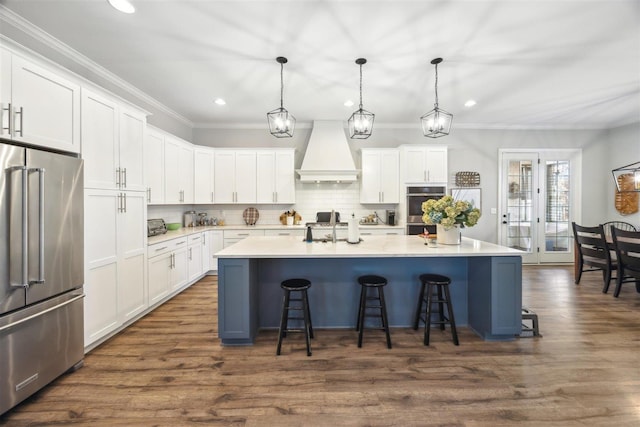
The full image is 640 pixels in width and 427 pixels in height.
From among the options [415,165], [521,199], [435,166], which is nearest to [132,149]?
[415,165]

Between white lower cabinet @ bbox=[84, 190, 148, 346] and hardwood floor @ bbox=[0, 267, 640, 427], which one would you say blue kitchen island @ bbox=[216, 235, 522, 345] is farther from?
white lower cabinet @ bbox=[84, 190, 148, 346]

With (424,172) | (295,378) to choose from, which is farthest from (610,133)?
(295,378)

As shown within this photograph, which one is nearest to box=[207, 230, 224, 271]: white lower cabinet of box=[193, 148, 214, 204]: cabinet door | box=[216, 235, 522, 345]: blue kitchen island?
box=[193, 148, 214, 204]: cabinet door

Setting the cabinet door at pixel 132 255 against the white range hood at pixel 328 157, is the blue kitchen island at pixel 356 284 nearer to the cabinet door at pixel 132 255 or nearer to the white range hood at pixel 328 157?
the cabinet door at pixel 132 255

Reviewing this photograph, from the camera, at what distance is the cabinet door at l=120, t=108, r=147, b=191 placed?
282 cm

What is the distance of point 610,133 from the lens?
571cm

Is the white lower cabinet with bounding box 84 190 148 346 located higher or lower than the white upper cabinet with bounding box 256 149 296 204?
lower

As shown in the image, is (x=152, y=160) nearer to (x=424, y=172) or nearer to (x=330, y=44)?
(x=330, y=44)

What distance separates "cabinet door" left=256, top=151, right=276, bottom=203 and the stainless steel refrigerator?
320 centimetres

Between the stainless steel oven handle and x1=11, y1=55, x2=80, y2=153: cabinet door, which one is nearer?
the stainless steel oven handle

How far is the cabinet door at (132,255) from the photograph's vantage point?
279 centimetres

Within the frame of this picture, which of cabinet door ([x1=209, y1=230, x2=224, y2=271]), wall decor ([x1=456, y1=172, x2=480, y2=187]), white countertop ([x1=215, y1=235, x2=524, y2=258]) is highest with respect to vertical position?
wall decor ([x1=456, y1=172, x2=480, y2=187])

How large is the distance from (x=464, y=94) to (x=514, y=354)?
345 centimetres

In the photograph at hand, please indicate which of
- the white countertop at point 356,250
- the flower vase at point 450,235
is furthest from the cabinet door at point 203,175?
the flower vase at point 450,235
